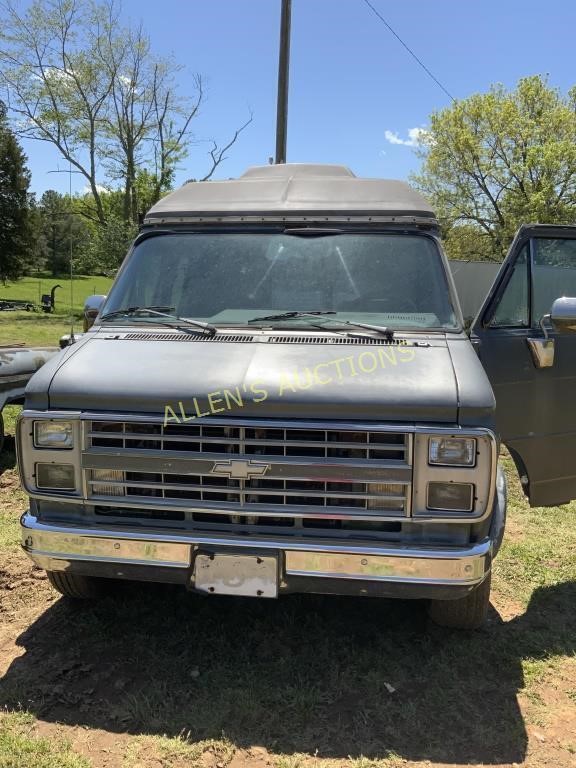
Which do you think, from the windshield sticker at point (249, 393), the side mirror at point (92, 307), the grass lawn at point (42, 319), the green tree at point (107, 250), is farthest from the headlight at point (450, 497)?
the green tree at point (107, 250)

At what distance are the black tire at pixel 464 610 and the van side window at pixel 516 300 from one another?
1606 millimetres

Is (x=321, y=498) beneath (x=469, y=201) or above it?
beneath

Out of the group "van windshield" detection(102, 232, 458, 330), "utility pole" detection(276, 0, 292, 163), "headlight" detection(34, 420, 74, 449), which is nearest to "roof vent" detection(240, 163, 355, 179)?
"van windshield" detection(102, 232, 458, 330)

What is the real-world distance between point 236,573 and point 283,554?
0.77 feet

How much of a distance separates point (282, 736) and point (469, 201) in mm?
27546

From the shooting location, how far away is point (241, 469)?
286cm

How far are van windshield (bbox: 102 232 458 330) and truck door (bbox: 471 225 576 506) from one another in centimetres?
41

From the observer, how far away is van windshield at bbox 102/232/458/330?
12.2 feet

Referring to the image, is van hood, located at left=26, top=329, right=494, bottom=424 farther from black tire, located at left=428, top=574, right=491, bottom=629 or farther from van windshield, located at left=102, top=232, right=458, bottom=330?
black tire, located at left=428, top=574, right=491, bottom=629

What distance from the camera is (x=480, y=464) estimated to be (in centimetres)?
275

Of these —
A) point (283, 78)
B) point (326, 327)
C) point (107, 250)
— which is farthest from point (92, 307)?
point (107, 250)

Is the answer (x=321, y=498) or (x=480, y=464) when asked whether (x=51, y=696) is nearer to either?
(x=321, y=498)

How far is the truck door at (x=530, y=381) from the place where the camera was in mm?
3846

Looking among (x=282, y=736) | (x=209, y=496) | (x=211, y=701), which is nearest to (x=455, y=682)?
(x=282, y=736)
